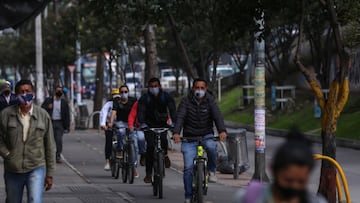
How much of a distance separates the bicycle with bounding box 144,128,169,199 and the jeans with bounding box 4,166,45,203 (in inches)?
183

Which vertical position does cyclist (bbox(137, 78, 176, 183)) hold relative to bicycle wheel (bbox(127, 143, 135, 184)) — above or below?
above

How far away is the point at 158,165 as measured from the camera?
42.4ft

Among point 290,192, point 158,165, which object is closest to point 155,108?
point 158,165

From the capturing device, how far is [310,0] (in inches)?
494

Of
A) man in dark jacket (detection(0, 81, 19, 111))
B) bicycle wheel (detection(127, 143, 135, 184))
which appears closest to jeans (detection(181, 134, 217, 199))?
bicycle wheel (detection(127, 143, 135, 184))

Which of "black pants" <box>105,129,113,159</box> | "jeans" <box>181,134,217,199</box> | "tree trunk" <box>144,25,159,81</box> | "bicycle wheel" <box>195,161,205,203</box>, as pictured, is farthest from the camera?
"tree trunk" <box>144,25,159,81</box>

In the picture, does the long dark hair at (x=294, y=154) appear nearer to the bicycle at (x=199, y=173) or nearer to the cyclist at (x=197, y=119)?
the bicycle at (x=199, y=173)

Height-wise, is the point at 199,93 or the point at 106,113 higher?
the point at 199,93

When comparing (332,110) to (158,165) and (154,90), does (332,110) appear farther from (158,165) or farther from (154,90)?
(154,90)

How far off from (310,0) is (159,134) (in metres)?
3.06

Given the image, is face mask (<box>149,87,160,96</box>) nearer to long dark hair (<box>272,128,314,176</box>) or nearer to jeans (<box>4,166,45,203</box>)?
jeans (<box>4,166,45,203</box>)

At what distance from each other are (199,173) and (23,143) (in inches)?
139

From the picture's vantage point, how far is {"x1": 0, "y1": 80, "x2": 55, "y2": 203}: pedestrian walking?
813 cm

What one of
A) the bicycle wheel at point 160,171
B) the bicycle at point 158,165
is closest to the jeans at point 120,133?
the bicycle at point 158,165
